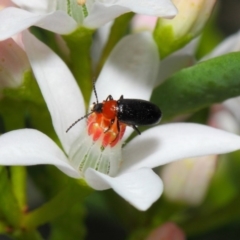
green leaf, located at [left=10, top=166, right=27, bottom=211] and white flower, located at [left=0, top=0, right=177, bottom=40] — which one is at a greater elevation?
white flower, located at [left=0, top=0, right=177, bottom=40]

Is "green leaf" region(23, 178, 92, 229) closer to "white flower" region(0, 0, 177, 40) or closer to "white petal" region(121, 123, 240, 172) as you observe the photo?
"white petal" region(121, 123, 240, 172)

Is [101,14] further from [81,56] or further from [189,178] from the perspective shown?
[189,178]

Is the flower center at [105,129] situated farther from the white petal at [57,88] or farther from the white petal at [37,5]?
the white petal at [37,5]

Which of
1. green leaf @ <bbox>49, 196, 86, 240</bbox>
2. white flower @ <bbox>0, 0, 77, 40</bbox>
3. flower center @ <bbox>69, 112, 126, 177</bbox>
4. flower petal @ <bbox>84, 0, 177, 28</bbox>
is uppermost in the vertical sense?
flower petal @ <bbox>84, 0, 177, 28</bbox>

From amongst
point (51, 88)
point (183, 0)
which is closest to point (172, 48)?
point (183, 0)

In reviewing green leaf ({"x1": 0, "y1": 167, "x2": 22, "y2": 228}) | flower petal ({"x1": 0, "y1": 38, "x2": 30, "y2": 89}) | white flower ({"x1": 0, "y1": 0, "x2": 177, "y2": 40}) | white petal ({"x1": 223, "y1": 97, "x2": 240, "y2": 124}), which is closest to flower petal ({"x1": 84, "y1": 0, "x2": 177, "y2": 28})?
white flower ({"x1": 0, "y1": 0, "x2": 177, "y2": 40})

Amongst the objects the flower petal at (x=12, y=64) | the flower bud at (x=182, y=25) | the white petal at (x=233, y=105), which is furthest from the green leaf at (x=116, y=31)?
the white petal at (x=233, y=105)

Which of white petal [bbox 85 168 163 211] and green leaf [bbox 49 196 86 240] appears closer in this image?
white petal [bbox 85 168 163 211]
